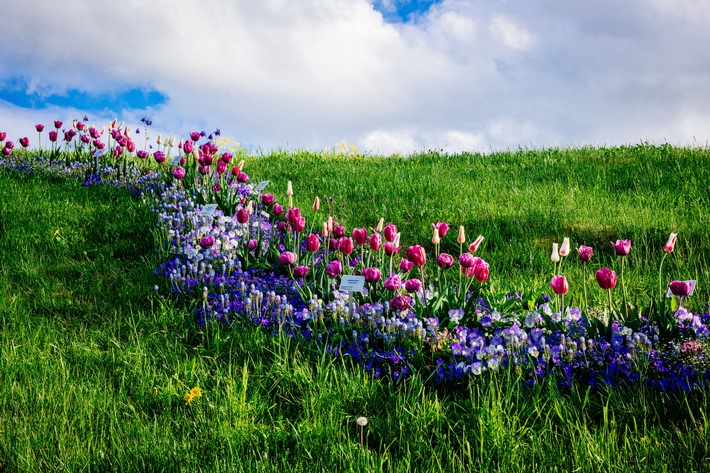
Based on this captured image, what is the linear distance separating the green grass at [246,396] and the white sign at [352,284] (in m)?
0.48

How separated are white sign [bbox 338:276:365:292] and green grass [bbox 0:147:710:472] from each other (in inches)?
19.1

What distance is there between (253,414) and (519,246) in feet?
12.6

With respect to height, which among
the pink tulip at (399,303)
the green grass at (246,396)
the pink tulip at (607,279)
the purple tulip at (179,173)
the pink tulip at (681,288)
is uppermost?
the purple tulip at (179,173)

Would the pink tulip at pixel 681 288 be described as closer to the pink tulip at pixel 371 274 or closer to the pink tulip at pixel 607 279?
the pink tulip at pixel 607 279

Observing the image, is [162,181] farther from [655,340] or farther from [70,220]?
[655,340]

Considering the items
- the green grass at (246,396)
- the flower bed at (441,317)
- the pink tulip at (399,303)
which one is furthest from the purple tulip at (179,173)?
the pink tulip at (399,303)

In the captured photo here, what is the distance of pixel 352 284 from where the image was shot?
3.80 meters

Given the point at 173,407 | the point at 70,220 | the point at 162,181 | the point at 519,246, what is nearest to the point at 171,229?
the point at 70,220

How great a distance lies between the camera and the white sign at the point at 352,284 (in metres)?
3.77

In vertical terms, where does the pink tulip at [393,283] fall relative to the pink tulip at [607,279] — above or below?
below

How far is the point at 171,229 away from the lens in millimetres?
6352

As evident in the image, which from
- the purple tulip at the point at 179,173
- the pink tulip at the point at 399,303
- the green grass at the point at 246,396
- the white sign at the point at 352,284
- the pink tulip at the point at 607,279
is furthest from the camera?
the purple tulip at the point at 179,173

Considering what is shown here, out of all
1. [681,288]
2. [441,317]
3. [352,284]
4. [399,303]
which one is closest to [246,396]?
[352,284]

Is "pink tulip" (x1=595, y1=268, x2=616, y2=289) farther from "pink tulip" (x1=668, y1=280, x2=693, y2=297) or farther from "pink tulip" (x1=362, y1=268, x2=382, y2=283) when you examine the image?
"pink tulip" (x1=362, y1=268, x2=382, y2=283)
